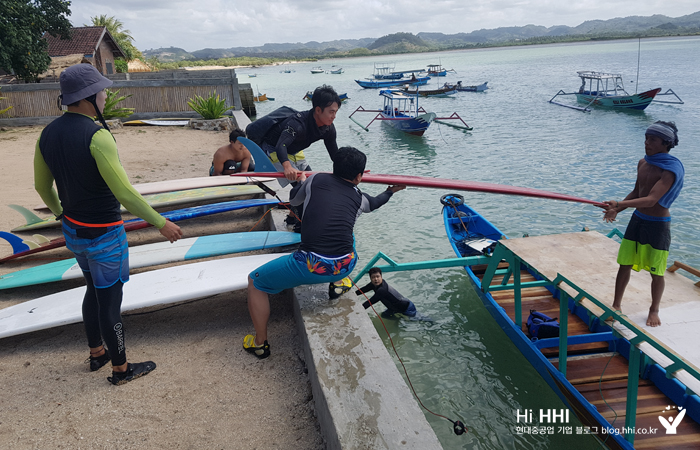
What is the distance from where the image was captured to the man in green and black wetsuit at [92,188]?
106 inches

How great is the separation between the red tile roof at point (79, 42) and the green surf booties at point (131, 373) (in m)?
31.0

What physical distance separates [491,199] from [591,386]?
7643 millimetres

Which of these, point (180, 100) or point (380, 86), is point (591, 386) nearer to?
point (180, 100)

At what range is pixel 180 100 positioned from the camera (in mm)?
17156

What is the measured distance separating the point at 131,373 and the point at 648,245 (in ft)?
13.5

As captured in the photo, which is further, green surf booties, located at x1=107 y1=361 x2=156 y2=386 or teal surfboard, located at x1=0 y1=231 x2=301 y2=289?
teal surfboard, located at x1=0 y1=231 x2=301 y2=289

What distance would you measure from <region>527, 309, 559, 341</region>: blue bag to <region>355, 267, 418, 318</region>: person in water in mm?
1525

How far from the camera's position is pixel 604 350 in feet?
13.7

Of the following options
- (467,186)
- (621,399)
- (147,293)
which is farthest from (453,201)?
(147,293)

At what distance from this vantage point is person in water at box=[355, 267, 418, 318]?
16.1 feet

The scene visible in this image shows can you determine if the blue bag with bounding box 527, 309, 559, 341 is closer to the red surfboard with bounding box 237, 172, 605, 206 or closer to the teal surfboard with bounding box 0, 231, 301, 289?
the red surfboard with bounding box 237, 172, 605, 206

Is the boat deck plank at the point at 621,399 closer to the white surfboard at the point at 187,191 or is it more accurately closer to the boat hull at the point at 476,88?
the white surfboard at the point at 187,191

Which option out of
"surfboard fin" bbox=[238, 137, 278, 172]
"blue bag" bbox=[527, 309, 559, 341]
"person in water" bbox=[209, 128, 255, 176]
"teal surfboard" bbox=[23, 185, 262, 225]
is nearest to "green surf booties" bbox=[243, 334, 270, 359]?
"surfboard fin" bbox=[238, 137, 278, 172]

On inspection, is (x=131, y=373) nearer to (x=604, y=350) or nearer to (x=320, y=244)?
(x=320, y=244)
